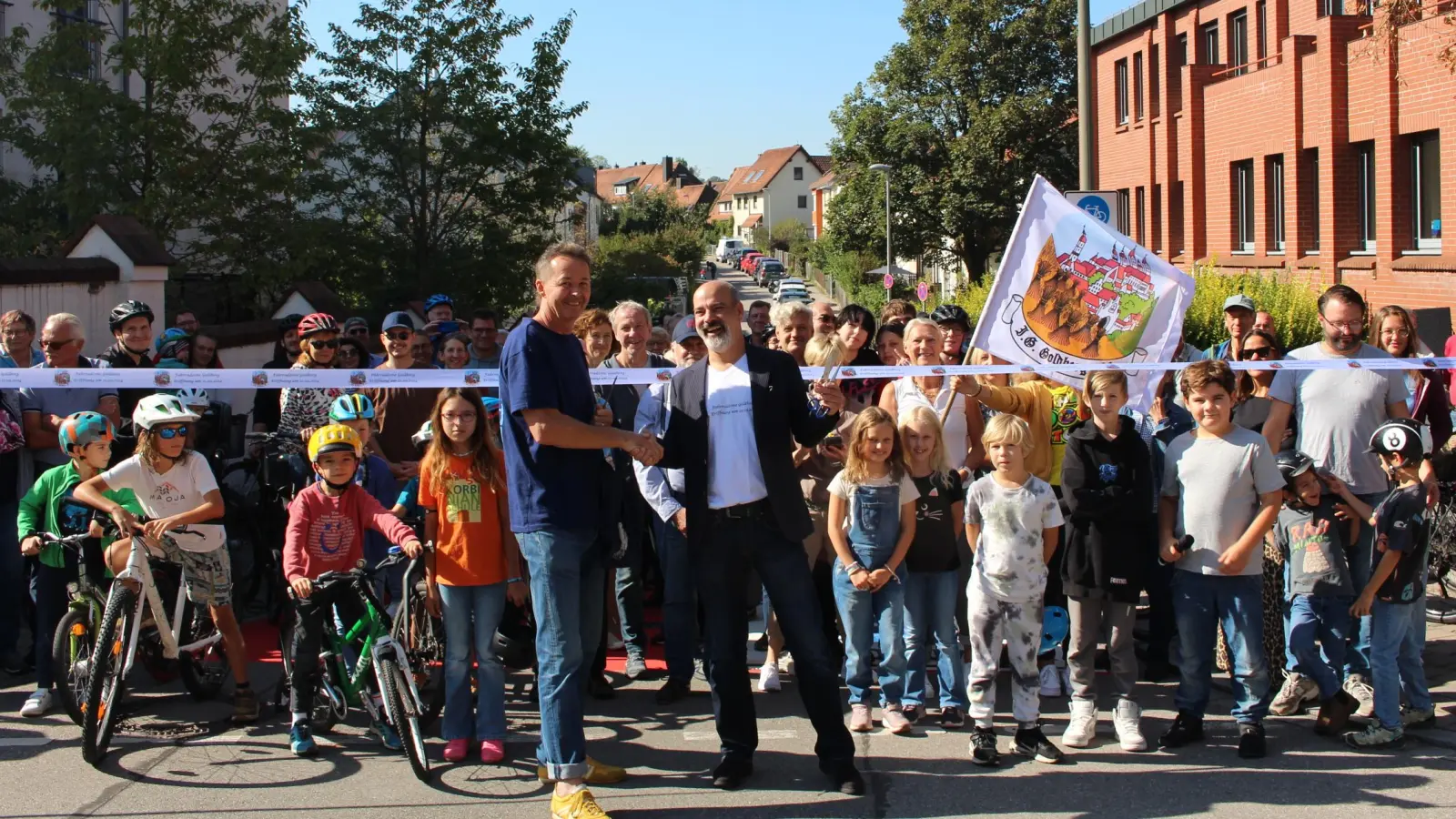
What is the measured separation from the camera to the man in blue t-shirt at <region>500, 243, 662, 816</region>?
210 inches

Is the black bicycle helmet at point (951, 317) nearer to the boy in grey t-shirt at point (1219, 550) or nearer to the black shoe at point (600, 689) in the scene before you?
the boy in grey t-shirt at point (1219, 550)

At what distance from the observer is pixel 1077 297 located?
7199 millimetres

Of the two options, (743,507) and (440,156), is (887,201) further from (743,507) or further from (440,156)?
(743,507)

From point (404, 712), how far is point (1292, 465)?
12.9 feet

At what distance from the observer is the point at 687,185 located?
534 feet

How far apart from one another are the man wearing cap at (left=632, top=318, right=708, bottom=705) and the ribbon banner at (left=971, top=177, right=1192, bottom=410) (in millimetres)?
1575

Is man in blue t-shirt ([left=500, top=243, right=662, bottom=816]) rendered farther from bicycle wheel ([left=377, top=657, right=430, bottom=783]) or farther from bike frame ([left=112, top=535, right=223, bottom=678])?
bike frame ([left=112, top=535, right=223, bottom=678])

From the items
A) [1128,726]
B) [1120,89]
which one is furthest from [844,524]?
[1120,89]

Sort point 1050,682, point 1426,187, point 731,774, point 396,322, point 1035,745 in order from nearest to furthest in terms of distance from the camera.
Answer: point 731,774 → point 1035,745 → point 1050,682 → point 396,322 → point 1426,187

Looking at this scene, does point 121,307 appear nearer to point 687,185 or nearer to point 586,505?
point 586,505

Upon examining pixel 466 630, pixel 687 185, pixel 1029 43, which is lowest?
pixel 466 630

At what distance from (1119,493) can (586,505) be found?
2424 millimetres

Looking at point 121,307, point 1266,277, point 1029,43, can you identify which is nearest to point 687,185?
point 1029,43

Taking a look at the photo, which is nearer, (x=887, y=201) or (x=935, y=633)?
(x=935, y=633)
